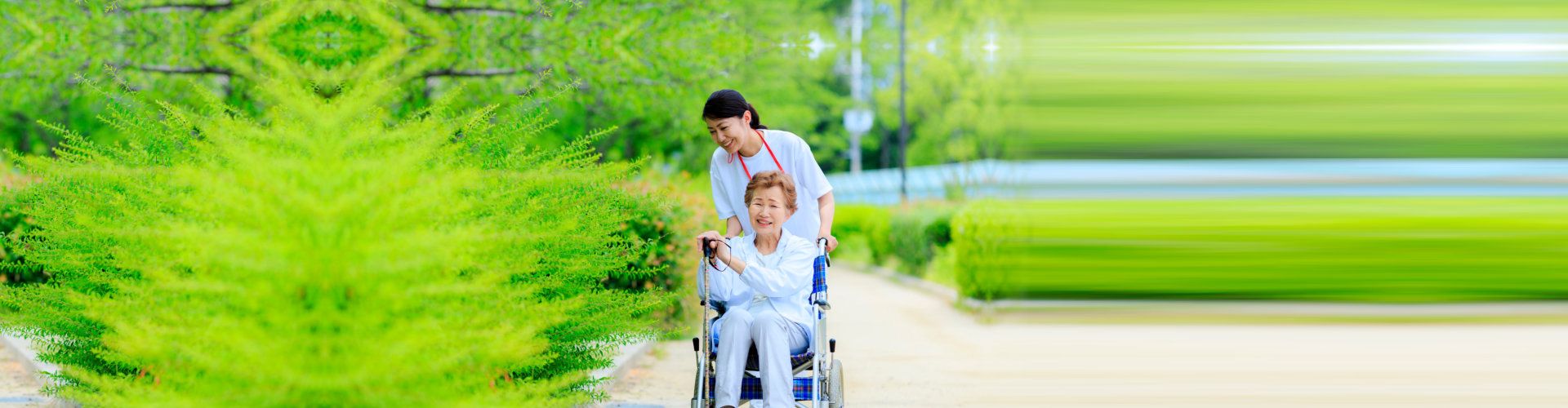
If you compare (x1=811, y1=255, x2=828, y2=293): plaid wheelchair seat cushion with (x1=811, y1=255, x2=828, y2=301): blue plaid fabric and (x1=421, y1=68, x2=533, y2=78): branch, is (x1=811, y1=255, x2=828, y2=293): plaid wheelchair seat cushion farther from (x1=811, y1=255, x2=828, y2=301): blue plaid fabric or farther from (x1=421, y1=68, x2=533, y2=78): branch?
(x1=421, y1=68, x2=533, y2=78): branch

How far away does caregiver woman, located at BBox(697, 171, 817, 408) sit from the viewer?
4.11 m

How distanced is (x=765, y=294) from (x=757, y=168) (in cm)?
67

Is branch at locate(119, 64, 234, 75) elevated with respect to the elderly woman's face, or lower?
elevated

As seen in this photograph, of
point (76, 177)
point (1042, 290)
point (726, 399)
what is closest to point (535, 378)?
point (726, 399)

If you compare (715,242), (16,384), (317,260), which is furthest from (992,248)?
(317,260)

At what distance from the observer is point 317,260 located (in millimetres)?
2721

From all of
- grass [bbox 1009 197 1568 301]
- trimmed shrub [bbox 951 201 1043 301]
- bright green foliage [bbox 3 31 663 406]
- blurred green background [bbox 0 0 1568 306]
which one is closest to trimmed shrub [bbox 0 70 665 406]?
bright green foliage [bbox 3 31 663 406]

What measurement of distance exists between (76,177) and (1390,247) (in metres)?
11.4

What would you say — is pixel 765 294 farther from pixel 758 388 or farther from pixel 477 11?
pixel 477 11

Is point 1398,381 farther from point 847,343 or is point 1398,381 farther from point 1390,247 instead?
point 1390,247

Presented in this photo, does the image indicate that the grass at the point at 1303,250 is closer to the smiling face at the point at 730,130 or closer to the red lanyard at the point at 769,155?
the red lanyard at the point at 769,155

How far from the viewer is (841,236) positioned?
25.9 meters

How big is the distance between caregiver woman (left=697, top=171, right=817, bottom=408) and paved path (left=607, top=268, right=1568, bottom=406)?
5.12 ft

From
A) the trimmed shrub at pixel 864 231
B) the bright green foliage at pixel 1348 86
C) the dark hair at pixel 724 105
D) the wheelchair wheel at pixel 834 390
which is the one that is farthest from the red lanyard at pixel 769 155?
the trimmed shrub at pixel 864 231
